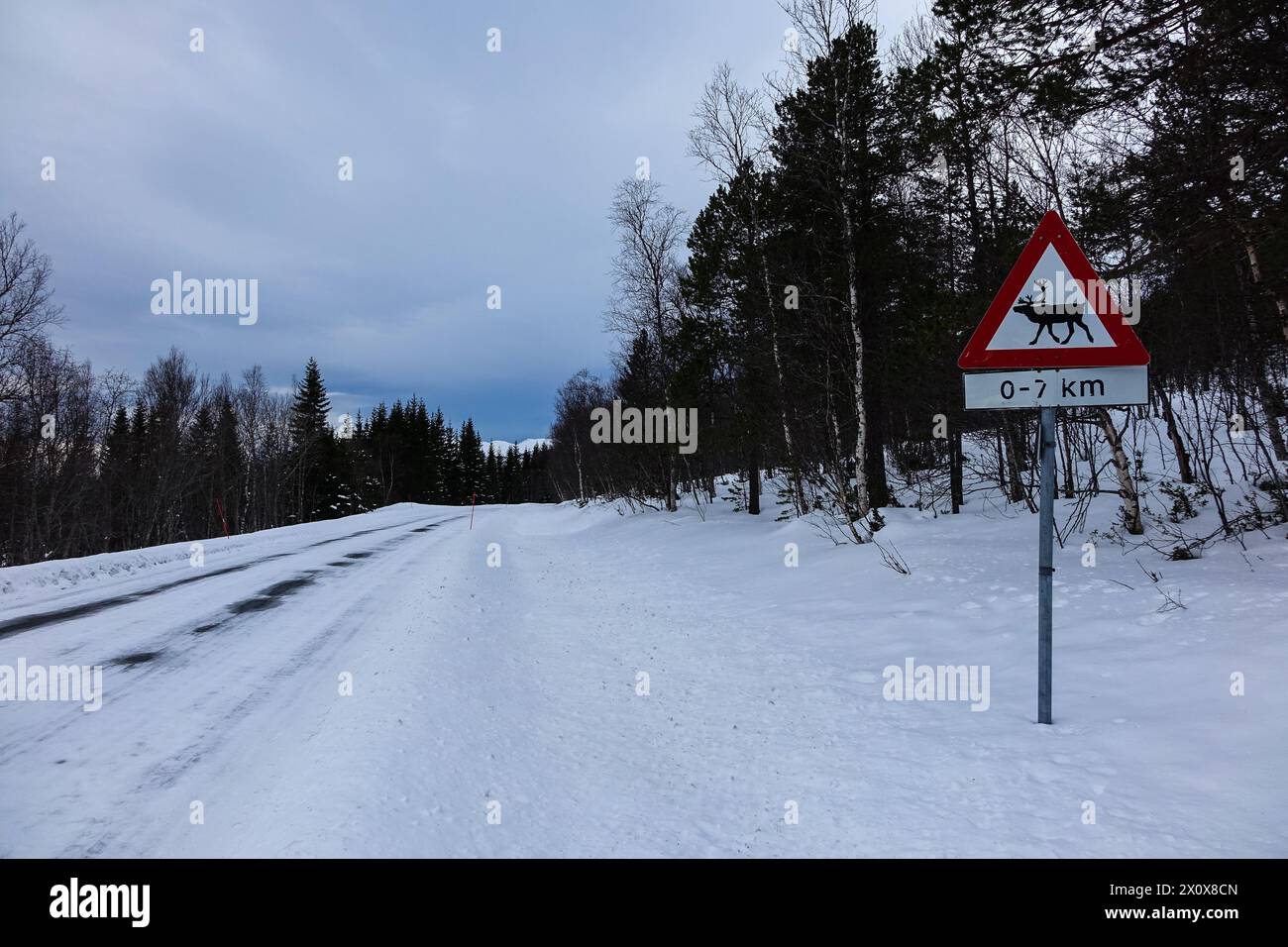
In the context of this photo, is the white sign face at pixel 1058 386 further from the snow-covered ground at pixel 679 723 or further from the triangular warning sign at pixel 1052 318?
the snow-covered ground at pixel 679 723

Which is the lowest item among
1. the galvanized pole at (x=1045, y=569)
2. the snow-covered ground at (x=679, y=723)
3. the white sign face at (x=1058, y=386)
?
the snow-covered ground at (x=679, y=723)

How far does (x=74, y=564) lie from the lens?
10.7 meters

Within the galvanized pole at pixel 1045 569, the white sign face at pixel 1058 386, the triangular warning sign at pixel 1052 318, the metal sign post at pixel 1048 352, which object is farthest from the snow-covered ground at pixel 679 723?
the triangular warning sign at pixel 1052 318

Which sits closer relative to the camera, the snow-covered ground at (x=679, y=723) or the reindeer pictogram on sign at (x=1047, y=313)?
the snow-covered ground at (x=679, y=723)

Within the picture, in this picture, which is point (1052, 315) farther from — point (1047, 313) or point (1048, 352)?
point (1048, 352)

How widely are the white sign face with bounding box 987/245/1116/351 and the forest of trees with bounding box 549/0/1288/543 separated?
8.89 ft

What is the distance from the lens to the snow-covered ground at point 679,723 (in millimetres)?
2889

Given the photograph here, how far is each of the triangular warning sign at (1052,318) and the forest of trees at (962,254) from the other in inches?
104

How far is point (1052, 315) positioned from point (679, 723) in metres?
3.86

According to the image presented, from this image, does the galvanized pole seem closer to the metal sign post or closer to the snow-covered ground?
the metal sign post

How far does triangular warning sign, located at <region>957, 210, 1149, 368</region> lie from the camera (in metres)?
3.73

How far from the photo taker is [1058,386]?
3.83 m

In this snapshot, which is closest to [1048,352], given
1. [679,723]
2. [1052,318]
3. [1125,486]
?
[1052,318]

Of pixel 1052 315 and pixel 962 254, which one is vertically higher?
pixel 962 254
